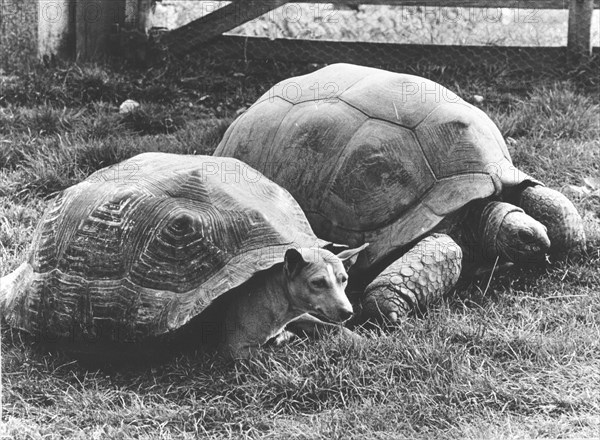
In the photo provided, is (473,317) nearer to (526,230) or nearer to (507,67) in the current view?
(526,230)

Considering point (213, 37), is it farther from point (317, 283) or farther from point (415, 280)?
point (317, 283)

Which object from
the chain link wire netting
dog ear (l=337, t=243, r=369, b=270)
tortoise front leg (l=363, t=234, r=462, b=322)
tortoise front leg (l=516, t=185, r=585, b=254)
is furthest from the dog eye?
the chain link wire netting

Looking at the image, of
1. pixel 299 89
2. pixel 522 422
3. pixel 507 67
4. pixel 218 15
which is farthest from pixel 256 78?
pixel 522 422

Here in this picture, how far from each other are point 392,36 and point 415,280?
4413mm

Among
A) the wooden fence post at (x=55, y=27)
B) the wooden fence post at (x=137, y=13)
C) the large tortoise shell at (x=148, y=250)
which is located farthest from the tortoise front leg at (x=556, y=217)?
the wooden fence post at (x=55, y=27)

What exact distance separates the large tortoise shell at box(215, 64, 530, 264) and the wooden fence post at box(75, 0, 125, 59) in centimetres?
337

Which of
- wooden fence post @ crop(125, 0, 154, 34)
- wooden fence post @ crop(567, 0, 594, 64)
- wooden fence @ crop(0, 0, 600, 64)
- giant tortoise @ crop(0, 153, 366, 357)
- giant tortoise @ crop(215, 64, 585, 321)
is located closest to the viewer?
giant tortoise @ crop(0, 153, 366, 357)

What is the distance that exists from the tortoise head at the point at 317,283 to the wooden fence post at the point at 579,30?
4296 millimetres

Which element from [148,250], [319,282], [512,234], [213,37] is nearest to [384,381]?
[319,282]

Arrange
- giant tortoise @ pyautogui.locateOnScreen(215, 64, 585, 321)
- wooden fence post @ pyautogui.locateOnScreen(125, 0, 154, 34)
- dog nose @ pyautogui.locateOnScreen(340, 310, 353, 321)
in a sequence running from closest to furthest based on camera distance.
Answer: dog nose @ pyautogui.locateOnScreen(340, 310, 353, 321)
giant tortoise @ pyautogui.locateOnScreen(215, 64, 585, 321)
wooden fence post @ pyautogui.locateOnScreen(125, 0, 154, 34)

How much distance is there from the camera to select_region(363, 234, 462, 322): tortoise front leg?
383 cm

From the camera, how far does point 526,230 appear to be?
4.15 m

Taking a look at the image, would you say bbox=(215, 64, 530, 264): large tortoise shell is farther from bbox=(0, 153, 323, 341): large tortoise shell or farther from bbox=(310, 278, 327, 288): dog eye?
bbox=(310, 278, 327, 288): dog eye

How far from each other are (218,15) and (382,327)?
14.2 feet
